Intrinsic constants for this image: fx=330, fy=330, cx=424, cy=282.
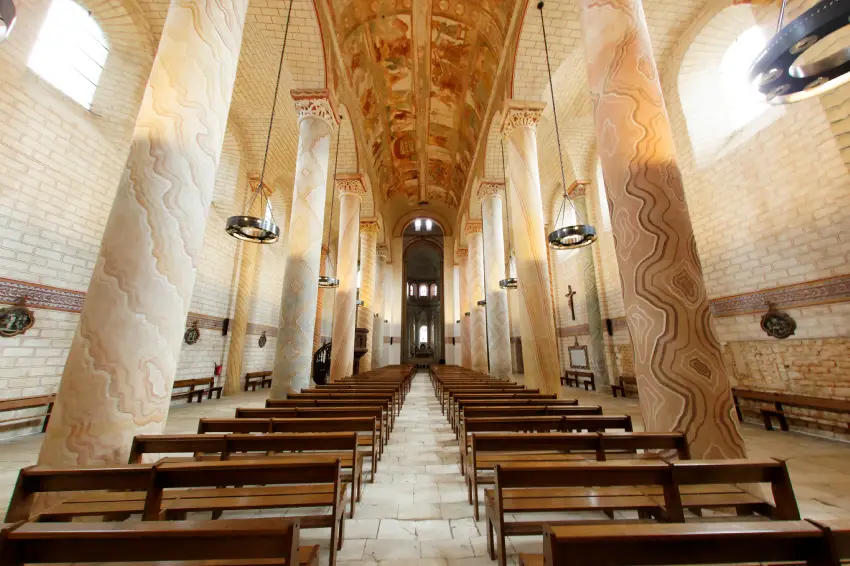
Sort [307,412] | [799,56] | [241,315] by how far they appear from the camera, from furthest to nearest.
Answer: [241,315] → [307,412] → [799,56]

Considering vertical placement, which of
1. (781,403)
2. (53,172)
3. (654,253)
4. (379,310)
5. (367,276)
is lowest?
(781,403)

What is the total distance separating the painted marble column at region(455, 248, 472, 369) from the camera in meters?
13.7

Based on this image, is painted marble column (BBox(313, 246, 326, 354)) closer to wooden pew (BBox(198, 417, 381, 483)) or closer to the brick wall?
the brick wall

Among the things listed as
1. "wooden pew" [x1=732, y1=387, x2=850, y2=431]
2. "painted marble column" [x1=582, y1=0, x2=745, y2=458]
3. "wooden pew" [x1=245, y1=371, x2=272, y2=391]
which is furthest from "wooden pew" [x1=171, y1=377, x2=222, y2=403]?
"wooden pew" [x1=732, y1=387, x2=850, y2=431]

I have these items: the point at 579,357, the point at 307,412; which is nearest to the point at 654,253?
the point at 307,412

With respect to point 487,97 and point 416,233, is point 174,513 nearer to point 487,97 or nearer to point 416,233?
point 487,97

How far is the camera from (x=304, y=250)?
19.5ft

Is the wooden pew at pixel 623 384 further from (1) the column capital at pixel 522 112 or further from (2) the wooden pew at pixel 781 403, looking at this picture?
(1) the column capital at pixel 522 112

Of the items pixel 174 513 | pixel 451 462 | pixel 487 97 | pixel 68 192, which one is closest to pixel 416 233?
pixel 487 97

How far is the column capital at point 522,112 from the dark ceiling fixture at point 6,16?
271 inches

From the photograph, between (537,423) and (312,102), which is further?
(312,102)

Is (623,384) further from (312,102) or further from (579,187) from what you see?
(312,102)

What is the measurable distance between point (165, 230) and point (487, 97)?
897 cm

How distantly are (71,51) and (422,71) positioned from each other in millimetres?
7552
